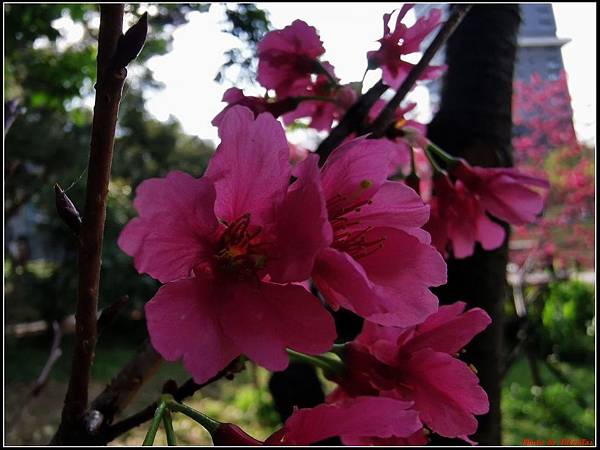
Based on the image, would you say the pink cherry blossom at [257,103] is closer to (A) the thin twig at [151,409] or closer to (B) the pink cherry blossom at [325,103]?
(B) the pink cherry blossom at [325,103]

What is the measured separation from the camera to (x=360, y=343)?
47 cm

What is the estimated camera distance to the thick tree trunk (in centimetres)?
83

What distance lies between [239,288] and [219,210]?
6 centimetres

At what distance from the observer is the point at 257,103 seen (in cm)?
57

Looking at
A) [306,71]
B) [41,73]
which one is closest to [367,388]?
[306,71]

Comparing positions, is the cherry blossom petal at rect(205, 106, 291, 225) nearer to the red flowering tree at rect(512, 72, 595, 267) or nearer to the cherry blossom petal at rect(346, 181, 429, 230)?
the cherry blossom petal at rect(346, 181, 429, 230)

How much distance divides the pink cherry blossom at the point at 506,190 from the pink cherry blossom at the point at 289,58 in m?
0.20

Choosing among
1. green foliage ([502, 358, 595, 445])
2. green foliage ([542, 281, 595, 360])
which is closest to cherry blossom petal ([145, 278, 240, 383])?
green foliage ([502, 358, 595, 445])

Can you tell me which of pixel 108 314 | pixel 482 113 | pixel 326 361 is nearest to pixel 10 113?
pixel 108 314

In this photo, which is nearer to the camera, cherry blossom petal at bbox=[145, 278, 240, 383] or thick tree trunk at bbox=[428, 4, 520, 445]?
cherry blossom petal at bbox=[145, 278, 240, 383]

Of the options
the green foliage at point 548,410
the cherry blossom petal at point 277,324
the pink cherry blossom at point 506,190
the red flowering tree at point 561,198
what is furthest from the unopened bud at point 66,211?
the red flowering tree at point 561,198

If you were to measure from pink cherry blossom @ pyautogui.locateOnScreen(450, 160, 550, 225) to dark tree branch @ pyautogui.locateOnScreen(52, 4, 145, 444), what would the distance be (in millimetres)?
412

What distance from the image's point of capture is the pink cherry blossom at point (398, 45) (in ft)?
1.88

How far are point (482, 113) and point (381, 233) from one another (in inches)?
24.2
